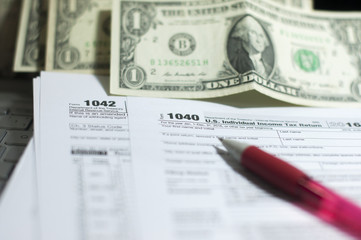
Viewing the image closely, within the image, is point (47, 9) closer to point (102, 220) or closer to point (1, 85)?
point (1, 85)

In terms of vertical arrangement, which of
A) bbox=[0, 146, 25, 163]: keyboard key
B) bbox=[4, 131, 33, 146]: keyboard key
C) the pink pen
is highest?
bbox=[4, 131, 33, 146]: keyboard key

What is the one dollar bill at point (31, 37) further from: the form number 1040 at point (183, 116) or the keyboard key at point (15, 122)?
the form number 1040 at point (183, 116)

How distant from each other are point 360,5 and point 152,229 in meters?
0.70

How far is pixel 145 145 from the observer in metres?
0.44

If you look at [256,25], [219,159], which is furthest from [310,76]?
[219,159]

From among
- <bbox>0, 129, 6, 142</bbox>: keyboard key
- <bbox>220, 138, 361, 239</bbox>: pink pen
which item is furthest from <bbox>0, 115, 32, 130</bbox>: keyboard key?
<bbox>220, 138, 361, 239</bbox>: pink pen

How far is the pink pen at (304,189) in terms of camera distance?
37 centimetres

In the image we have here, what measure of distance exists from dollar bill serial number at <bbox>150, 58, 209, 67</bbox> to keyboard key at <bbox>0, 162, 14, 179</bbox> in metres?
0.26

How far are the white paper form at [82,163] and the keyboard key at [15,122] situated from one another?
0.15 feet

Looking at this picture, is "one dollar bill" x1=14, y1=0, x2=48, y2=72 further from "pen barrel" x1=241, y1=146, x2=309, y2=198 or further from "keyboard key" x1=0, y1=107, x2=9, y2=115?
"pen barrel" x1=241, y1=146, x2=309, y2=198

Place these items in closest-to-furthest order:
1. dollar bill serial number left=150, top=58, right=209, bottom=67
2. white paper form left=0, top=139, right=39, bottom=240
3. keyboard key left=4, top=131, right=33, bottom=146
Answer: white paper form left=0, top=139, right=39, bottom=240, keyboard key left=4, top=131, right=33, bottom=146, dollar bill serial number left=150, top=58, right=209, bottom=67

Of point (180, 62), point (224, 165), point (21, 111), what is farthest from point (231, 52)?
point (21, 111)

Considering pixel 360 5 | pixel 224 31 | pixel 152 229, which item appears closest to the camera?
pixel 152 229

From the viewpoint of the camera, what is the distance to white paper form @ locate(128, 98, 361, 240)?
14.4 inches
